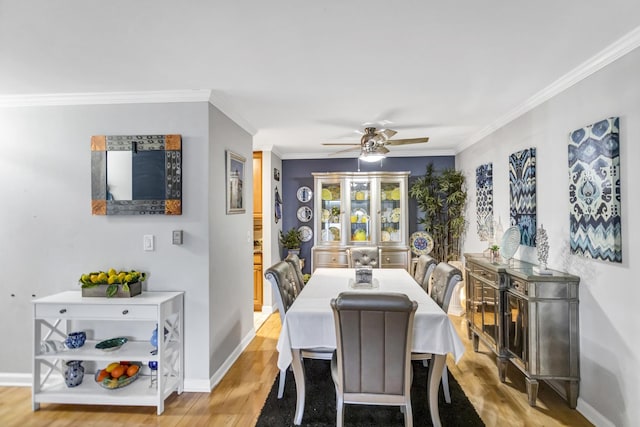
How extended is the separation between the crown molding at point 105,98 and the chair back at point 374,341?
197 centimetres

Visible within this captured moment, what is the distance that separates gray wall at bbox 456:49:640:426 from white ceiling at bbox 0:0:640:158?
168 mm

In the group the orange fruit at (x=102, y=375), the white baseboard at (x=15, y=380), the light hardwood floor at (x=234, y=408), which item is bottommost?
the light hardwood floor at (x=234, y=408)

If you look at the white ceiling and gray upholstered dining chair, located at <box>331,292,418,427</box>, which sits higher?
the white ceiling

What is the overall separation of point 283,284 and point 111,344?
1357 mm

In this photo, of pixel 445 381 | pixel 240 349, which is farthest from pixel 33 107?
pixel 445 381

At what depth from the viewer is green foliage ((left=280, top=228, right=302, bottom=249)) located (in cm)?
509

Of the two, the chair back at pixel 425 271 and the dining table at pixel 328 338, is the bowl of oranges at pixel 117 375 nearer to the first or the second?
the dining table at pixel 328 338

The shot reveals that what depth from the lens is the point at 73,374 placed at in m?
2.54

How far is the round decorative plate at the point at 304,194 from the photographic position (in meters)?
5.49

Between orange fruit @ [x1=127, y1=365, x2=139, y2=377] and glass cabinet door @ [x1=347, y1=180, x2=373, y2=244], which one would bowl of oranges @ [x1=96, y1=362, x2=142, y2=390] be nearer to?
orange fruit @ [x1=127, y1=365, x2=139, y2=377]

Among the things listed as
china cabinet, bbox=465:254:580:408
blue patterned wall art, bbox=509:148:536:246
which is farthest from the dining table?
blue patterned wall art, bbox=509:148:536:246

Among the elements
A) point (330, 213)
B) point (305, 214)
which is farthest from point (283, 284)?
point (305, 214)

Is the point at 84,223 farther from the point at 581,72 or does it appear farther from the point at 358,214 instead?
the point at 581,72

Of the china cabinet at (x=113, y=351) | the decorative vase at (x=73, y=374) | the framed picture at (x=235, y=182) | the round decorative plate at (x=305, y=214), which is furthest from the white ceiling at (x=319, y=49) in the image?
the round decorative plate at (x=305, y=214)
